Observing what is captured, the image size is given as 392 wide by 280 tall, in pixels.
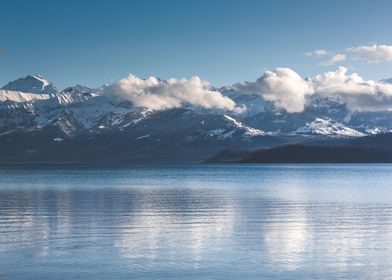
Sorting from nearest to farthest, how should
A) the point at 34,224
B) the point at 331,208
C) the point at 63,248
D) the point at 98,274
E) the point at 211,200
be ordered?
1. the point at 98,274
2. the point at 63,248
3. the point at 34,224
4. the point at 331,208
5. the point at 211,200

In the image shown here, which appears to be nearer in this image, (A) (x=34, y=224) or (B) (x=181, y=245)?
(B) (x=181, y=245)

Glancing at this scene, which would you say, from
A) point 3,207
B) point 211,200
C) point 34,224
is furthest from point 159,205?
point 34,224

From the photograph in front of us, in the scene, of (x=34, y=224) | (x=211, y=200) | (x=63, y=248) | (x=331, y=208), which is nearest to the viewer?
(x=63, y=248)

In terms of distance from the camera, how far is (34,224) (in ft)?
214

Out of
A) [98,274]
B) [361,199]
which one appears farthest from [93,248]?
[361,199]

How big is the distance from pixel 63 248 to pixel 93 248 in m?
2.17

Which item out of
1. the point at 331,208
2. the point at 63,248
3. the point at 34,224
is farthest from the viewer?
the point at 331,208

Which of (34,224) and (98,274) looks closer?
(98,274)

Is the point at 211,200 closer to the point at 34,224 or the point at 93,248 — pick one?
the point at 34,224

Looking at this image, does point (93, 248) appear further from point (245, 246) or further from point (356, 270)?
point (356, 270)

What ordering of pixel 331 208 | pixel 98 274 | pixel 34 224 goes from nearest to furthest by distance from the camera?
1. pixel 98 274
2. pixel 34 224
3. pixel 331 208

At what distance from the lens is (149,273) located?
39.8 meters

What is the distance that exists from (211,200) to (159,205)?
43.2 ft

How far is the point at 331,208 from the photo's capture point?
280 feet
